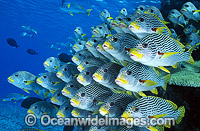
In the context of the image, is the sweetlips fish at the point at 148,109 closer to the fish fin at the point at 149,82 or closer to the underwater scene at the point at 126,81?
the underwater scene at the point at 126,81

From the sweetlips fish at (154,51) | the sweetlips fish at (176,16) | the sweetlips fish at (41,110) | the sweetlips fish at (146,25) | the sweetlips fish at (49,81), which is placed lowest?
the sweetlips fish at (41,110)

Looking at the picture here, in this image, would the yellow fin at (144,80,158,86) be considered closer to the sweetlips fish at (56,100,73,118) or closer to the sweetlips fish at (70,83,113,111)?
the sweetlips fish at (70,83,113,111)

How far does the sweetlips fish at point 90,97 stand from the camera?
321cm

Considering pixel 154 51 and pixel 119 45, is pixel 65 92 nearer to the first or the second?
pixel 119 45

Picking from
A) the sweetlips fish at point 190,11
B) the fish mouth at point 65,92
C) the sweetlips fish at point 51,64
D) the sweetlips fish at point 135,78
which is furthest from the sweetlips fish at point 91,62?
the sweetlips fish at point 190,11

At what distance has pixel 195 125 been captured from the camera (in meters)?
4.92

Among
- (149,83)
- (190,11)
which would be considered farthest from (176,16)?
(149,83)

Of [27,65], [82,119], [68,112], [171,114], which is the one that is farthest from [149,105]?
[27,65]

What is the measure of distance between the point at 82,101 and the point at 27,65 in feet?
585

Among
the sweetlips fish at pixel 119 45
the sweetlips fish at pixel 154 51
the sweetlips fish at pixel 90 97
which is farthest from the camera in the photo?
the sweetlips fish at pixel 90 97

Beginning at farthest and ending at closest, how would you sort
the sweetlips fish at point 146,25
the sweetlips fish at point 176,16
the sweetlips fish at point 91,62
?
the sweetlips fish at point 176,16
the sweetlips fish at point 91,62
the sweetlips fish at point 146,25

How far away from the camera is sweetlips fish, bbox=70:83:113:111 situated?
3215mm

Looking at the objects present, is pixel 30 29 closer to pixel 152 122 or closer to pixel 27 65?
pixel 152 122

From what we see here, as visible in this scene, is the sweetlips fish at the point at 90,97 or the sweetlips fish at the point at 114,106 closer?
the sweetlips fish at the point at 114,106
